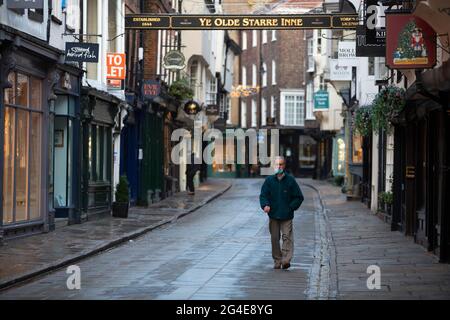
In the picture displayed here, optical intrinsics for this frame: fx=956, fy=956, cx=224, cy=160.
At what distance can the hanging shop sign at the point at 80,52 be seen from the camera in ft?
72.4

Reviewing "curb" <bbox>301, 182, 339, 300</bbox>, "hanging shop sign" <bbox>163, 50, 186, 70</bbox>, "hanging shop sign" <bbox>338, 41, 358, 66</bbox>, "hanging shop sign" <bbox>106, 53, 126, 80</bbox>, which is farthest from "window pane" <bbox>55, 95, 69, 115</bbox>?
"hanging shop sign" <bbox>338, 41, 358, 66</bbox>

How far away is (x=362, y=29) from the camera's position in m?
25.0

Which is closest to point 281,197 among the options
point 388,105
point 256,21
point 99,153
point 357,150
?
point 388,105

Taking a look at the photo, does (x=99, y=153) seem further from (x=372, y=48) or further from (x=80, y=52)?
(x=372, y=48)

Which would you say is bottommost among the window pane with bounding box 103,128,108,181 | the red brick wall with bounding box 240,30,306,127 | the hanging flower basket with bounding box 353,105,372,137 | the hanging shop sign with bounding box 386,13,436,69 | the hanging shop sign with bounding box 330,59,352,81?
the window pane with bounding box 103,128,108,181

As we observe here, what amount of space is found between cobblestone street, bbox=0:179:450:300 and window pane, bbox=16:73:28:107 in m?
3.74

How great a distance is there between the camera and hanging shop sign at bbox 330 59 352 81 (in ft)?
123

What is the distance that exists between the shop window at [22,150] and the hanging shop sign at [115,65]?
6.92 meters

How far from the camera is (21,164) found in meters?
20.4

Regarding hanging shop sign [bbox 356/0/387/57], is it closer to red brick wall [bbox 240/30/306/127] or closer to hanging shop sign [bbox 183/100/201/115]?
hanging shop sign [bbox 183/100/201/115]

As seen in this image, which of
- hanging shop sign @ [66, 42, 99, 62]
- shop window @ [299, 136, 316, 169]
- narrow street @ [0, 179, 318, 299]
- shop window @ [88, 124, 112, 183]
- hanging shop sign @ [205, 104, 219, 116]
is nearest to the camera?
narrow street @ [0, 179, 318, 299]

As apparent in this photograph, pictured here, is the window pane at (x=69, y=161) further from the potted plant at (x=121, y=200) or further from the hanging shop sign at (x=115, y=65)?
the hanging shop sign at (x=115, y=65)

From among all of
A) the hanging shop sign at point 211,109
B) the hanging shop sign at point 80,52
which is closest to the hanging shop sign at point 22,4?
the hanging shop sign at point 80,52
